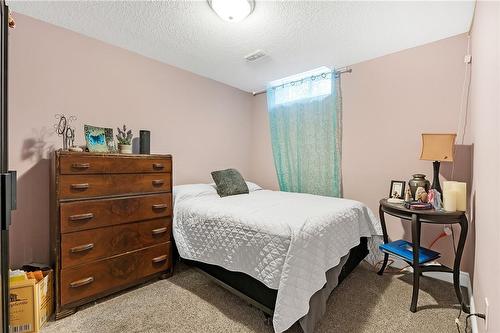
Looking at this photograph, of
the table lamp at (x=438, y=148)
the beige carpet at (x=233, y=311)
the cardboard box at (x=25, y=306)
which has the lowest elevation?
the beige carpet at (x=233, y=311)

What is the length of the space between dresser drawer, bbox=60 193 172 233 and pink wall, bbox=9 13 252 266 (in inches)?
23.0

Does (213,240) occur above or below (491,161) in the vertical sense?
below

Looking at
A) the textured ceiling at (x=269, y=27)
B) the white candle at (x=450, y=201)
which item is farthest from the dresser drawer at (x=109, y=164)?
the white candle at (x=450, y=201)

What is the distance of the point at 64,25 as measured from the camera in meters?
2.11

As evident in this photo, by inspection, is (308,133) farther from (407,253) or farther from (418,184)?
(407,253)

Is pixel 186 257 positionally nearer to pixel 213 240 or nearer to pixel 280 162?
pixel 213 240

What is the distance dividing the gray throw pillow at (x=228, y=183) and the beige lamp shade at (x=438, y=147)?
1.80 meters

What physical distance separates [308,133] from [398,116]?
3.28 feet

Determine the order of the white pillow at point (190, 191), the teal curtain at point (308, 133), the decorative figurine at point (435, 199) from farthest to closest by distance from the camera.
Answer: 1. the teal curtain at point (308, 133)
2. the white pillow at point (190, 191)
3. the decorative figurine at point (435, 199)

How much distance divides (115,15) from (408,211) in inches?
110

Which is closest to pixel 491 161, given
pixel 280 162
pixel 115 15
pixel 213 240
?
pixel 213 240

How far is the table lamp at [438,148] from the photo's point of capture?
1.94 m

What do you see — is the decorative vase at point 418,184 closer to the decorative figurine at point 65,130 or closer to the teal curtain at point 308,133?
the teal curtain at point 308,133

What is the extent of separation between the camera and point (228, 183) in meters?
2.76
